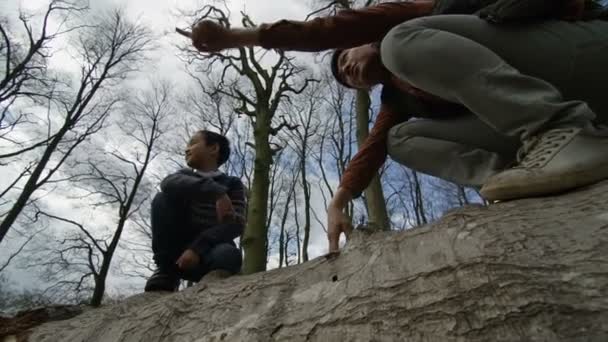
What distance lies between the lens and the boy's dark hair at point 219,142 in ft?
8.76

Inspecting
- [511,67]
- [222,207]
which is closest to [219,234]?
[222,207]

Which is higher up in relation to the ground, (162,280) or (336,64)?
(336,64)

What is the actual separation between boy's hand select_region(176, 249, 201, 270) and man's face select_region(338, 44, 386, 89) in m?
1.15

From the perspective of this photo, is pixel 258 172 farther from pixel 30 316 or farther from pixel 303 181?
pixel 303 181

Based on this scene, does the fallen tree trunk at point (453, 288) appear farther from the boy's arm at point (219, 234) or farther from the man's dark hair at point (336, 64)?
the boy's arm at point (219, 234)

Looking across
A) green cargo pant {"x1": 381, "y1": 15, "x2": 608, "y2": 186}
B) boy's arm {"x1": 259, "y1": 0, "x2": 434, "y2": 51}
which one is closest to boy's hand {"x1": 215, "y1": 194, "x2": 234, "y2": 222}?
boy's arm {"x1": 259, "y1": 0, "x2": 434, "y2": 51}

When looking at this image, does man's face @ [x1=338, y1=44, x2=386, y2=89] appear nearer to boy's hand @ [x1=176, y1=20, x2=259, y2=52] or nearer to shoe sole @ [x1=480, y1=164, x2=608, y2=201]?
boy's hand @ [x1=176, y1=20, x2=259, y2=52]

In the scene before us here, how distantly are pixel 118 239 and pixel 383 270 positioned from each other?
9.89 m

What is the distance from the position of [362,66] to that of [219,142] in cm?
163

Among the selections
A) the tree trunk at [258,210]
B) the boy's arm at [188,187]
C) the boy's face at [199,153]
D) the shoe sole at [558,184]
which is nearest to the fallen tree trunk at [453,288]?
the shoe sole at [558,184]

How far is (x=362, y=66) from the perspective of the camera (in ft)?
4.49

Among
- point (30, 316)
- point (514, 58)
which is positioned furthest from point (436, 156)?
point (30, 316)

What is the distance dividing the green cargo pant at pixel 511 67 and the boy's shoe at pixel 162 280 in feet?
4.73

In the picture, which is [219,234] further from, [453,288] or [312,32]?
[453,288]
